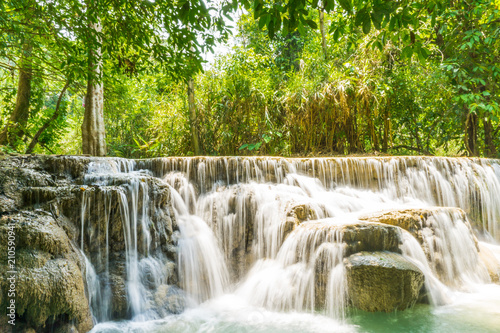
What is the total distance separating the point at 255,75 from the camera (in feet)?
29.7

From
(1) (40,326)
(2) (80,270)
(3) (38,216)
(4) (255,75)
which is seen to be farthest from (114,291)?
(4) (255,75)

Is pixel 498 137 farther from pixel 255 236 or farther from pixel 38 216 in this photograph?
pixel 38 216

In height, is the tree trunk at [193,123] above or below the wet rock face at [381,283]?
above

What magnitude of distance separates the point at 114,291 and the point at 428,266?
166 inches

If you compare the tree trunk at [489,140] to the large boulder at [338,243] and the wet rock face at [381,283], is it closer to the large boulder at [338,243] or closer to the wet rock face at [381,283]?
the large boulder at [338,243]

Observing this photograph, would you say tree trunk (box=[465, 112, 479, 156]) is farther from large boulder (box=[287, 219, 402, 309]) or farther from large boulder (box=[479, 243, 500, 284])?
large boulder (box=[287, 219, 402, 309])

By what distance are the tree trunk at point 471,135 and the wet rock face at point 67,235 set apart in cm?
915

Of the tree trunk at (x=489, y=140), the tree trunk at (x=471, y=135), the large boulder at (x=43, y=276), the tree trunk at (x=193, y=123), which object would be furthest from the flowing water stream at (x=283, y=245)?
the tree trunk at (x=489, y=140)

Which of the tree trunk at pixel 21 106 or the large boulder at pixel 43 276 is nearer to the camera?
the large boulder at pixel 43 276

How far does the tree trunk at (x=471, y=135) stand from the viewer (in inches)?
Answer: 359

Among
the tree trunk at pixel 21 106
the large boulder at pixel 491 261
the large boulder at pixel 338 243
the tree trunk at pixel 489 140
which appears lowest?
the large boulder at pixel 491 261

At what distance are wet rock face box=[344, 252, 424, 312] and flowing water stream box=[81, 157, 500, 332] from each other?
108 mm

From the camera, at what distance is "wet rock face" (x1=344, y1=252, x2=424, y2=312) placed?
11.6 ft

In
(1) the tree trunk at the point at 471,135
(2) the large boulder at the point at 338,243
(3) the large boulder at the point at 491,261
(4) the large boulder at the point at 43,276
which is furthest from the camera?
(1) the tree trunk at the point at 471,135
